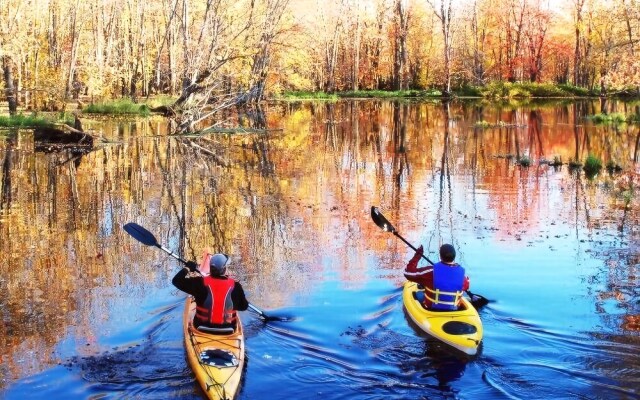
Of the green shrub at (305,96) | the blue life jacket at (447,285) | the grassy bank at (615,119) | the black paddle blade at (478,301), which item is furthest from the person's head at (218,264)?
the green shrub at (305,96)

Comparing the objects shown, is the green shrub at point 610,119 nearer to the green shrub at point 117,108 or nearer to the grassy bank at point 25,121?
the green shrub at point 117,108

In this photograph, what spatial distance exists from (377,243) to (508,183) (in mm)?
7336

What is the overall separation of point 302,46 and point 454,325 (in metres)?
61.1

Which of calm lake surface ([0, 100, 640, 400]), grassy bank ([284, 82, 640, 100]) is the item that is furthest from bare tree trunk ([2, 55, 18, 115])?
A: grassy bank ([284, 82, 640, 100])


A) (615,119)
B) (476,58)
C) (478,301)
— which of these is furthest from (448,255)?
(476,58)

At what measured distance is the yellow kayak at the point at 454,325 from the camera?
8.02 meters

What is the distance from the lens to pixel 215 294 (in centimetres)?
781

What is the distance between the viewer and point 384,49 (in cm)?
8631

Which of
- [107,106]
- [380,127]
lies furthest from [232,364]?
[107,106]

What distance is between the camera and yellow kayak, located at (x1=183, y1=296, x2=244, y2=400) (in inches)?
269

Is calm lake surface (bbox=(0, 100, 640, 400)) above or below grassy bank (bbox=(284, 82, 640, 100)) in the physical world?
below

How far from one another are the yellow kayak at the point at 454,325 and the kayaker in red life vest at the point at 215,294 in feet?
7.29

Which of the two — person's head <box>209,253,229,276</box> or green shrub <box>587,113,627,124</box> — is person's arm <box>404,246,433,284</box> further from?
green shrub <box>587,113,627,124</box>

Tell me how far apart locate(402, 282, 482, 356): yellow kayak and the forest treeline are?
26.1 metres
